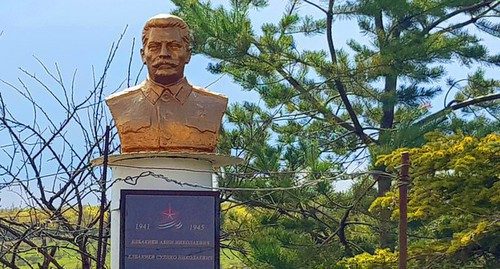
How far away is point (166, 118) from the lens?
3711 millimetres

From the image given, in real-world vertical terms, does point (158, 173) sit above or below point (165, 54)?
below

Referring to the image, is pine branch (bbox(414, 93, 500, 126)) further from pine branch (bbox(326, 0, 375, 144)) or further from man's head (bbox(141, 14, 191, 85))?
man's head (bbox(141, 14, 191, 85))

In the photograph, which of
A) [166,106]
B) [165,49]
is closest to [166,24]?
[165,49]

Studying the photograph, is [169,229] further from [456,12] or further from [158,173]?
[456,12]

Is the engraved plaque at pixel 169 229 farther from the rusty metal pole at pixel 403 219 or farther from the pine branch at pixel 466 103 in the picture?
the pine branch at pixel 466 103

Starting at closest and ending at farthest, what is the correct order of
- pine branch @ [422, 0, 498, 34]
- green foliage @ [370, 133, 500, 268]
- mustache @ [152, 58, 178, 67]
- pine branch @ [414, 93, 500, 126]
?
mustache @ [152, 58, 178, 67], green foliage @ [370, 133, 500, 268], pine branch @ [414, 93, 500, 126], pine branch @ [422, 0, 498, 34]

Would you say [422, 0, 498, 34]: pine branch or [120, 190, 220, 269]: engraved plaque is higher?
[422, 0, 498, 34]: pine branch

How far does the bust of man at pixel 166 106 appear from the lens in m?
3.71

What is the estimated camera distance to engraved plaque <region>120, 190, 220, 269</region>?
346 centimetres

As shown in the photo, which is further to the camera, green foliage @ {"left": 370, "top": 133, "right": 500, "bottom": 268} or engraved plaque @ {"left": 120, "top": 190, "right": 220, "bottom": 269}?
green foliage @ {"left": 370, "top": 133, "right": 500, "bottom": 268}

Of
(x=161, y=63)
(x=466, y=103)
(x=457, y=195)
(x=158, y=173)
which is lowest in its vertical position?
(x=158, y=173)

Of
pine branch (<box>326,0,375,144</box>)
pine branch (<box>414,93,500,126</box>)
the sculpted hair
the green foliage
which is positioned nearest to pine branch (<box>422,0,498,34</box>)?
pine branch (<box>414,93,500,126</box>)

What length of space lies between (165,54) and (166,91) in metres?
0.16

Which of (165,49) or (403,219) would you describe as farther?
(165,49)
